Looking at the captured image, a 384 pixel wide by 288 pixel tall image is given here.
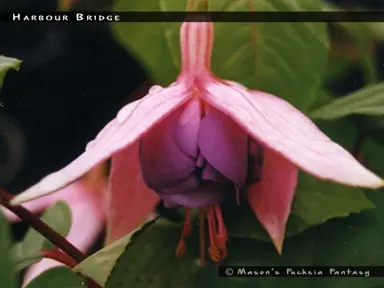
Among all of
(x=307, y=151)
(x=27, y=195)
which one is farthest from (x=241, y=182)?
(x=27, y=195)

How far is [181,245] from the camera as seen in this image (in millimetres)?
726

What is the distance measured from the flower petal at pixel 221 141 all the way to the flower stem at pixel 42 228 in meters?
0.19

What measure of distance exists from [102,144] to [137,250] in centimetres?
14

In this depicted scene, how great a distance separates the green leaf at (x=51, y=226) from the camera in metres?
0.73

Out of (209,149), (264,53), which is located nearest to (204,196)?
(209,149)

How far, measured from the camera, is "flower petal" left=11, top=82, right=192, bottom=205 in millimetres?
618

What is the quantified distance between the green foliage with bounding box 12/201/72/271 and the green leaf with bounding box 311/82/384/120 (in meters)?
0.31

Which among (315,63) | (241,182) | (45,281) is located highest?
(315,63)

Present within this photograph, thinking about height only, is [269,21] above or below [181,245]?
above

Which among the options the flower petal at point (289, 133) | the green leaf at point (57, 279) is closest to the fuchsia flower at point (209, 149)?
the flower petal at point (289, 133)

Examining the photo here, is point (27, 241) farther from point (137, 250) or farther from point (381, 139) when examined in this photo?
point (381, 139)

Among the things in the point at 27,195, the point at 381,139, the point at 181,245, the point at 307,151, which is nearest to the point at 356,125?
the point at 381,139

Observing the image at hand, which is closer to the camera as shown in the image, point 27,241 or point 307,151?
point 307,151

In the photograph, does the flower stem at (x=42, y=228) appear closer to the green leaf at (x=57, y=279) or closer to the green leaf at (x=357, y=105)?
the green leaf at (x=57, y=279)
